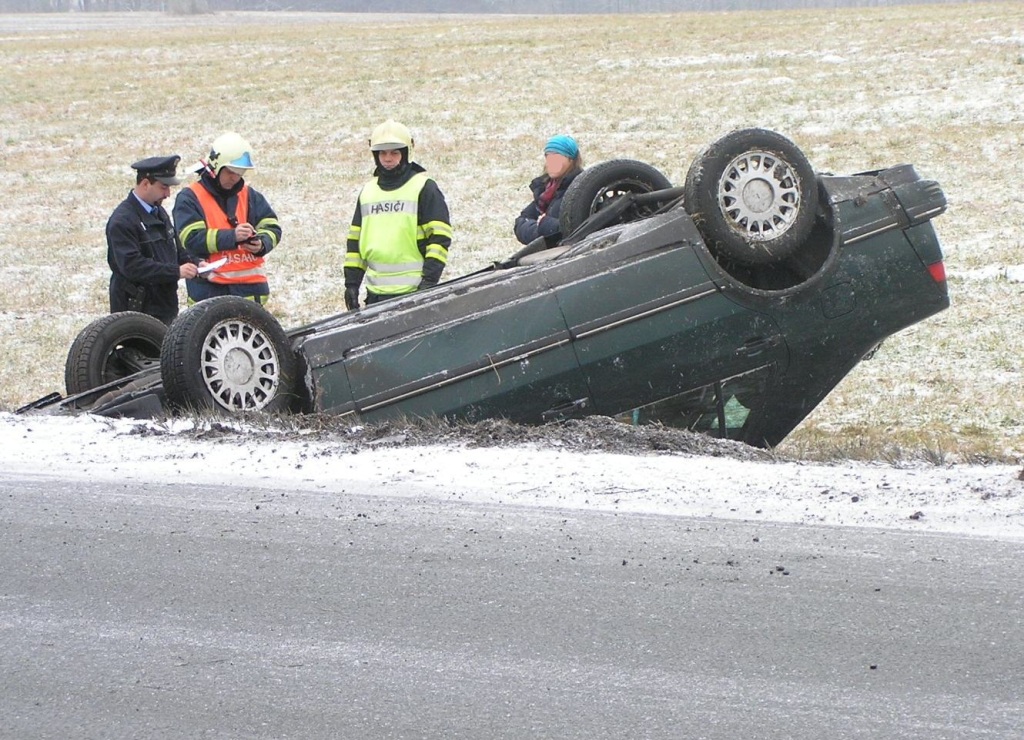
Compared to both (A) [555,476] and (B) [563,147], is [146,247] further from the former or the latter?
(A) [555,476]

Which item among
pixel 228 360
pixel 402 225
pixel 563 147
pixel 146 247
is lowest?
pixel 228 360

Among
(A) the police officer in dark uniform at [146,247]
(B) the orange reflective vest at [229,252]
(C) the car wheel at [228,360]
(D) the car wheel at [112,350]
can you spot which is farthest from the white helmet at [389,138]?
(D) the car wheel at [112,350]

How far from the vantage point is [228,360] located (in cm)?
645

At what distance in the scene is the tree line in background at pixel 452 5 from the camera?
127250 millimetres

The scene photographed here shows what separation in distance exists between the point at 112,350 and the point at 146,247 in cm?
93

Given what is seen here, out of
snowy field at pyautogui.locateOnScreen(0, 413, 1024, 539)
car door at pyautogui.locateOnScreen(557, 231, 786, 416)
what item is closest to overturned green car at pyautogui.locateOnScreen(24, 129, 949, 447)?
car door at pyautogui.locateOnScreen(557, 231, 786, 416)

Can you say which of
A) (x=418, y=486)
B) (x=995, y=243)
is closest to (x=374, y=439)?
(x=418, y=486)

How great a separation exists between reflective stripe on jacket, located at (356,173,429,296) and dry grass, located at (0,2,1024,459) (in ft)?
8.48

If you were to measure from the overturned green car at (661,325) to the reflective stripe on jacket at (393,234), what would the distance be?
4.14 ft

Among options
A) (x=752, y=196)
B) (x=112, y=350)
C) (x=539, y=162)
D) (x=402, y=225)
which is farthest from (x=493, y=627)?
(x=539, y=162)

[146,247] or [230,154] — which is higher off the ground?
[230,154]

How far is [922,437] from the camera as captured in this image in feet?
26.8

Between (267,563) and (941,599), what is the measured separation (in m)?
2.25

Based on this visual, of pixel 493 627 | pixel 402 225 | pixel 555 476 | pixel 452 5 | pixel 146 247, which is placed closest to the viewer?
pixel 493 627
